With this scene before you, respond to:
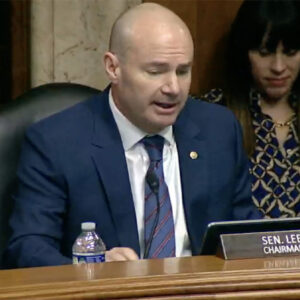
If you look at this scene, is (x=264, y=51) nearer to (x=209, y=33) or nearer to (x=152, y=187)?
(x=209, y=33)

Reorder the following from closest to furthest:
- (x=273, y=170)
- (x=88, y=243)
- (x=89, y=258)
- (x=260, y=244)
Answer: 1. (x=260, y=244)
2. (x=89, y=258)
3. (x=88, y=243)
4. (x=273, y=170)

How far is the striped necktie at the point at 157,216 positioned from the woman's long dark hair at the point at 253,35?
534 millimetres

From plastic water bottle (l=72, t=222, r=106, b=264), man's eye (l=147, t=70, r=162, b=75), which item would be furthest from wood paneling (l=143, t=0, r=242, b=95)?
plastic water bottle (l=72, t=222, r=106, b=264)

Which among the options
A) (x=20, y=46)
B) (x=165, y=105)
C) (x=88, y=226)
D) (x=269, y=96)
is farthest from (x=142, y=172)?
(x=20, y=46)

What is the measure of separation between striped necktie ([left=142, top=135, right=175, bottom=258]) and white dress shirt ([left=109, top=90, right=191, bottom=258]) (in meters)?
0.02

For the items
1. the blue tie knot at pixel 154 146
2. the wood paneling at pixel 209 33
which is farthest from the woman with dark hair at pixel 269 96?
the blue tie knot at pixel 154 146

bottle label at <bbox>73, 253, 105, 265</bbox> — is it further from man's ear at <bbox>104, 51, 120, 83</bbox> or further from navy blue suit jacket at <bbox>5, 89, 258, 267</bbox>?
Result: man's ear at <bbox>104, 51, 120, 83</bbox>

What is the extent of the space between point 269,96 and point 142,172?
70 cm

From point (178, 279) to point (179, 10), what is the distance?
172 centimetres

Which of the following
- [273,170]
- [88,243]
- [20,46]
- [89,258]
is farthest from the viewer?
[20,46]

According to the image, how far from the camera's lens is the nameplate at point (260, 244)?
1479 millimetres

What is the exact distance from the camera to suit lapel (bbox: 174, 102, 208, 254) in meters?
2.19

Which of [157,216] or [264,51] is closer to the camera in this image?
[157,216]

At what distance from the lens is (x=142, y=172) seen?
219 cm
